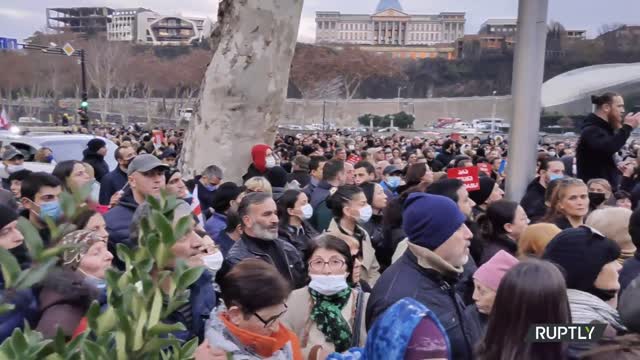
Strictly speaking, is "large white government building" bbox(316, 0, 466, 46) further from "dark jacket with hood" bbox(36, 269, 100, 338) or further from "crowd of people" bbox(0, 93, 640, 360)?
"dark jacket with hood" bbox(36, 269, 100, 338)

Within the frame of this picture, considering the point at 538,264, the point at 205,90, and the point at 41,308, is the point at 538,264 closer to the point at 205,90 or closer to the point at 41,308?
the point at 41,308

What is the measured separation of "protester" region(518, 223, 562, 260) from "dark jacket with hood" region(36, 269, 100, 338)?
2.29 meters

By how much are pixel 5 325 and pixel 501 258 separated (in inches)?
77.3

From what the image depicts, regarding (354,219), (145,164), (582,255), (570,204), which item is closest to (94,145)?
(145,164)

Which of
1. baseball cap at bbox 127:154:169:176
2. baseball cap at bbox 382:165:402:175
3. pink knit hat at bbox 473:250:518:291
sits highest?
baseball cap at bbox 127:154:169:176

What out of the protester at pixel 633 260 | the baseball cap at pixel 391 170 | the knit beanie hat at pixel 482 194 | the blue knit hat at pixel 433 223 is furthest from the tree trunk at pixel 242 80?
the blue knit hat at pixel 433 223

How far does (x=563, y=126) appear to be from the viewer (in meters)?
34.2

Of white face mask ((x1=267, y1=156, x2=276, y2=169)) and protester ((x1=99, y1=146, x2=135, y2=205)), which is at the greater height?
white face mask ((x1=267, y1=156, x2=276, y2=169))

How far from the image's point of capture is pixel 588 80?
13.7 m

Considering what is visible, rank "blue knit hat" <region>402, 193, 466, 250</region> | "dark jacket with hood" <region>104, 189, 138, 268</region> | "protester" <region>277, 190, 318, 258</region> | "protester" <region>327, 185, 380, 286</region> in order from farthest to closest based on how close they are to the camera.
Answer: "protester" <region>277, 190, 318, 258</region>, "protester" <region>327, 185, 380, 286</region>, "dark jacket with hood" <region>104, 189, 138, 268</region>, "blue knit hat" <region>402, 193, 466, 250</region>

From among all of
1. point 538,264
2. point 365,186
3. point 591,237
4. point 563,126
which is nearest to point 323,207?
point 365,186

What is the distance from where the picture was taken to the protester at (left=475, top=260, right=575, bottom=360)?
7.28 ft

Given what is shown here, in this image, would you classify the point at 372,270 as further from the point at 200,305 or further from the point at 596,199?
the point at 596,199

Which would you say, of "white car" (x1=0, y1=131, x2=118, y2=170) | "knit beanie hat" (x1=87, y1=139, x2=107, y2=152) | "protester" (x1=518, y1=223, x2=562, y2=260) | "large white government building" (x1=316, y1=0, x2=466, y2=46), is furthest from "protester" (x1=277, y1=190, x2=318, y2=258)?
"large white government building" (x1=316, y1=0, x2=466, y2=46)
